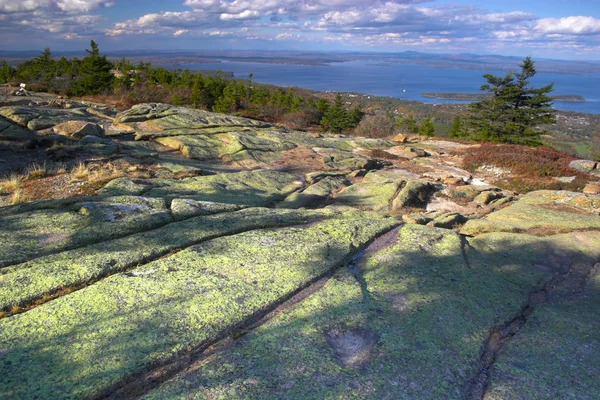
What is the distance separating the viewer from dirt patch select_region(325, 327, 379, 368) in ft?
12.8

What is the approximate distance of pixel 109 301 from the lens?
4.52 m

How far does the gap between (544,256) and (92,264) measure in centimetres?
820

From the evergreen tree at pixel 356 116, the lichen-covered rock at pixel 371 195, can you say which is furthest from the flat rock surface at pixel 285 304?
the evergreen tree at pixel 356 116


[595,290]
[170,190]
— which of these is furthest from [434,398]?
[170,190]

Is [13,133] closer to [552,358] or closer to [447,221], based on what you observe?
[447,221]

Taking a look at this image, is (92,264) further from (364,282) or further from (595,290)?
(595,290)

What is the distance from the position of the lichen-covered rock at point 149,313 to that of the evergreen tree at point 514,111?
156 ft

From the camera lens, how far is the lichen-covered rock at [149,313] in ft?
11.2

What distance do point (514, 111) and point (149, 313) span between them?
173 ft

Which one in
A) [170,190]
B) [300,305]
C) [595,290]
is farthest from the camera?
[170,190]

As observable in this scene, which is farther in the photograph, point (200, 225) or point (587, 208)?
point (587, 208)

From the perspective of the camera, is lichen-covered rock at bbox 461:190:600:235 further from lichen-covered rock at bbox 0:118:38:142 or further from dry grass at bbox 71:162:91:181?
lichen-covered rock at bbox 0:118:38:142

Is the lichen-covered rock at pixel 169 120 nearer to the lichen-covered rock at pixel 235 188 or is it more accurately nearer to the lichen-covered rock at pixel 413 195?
the lichen-covered rock at pixel 235 188

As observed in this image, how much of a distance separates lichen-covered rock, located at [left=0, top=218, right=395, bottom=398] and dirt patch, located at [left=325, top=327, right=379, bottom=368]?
38.8 inches
